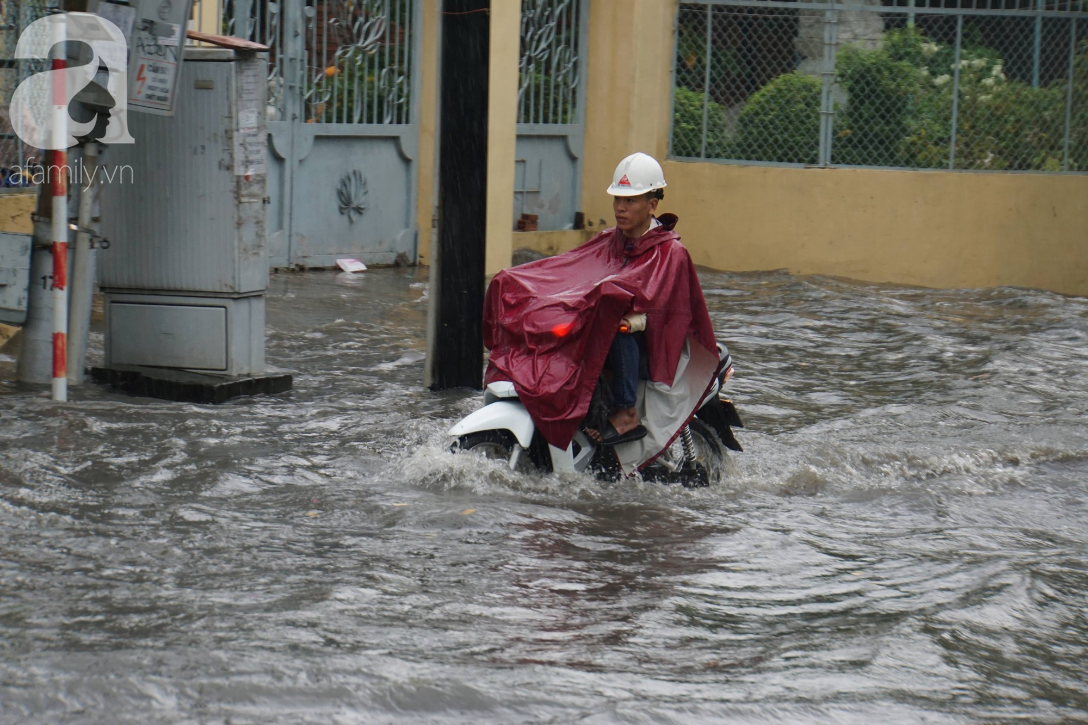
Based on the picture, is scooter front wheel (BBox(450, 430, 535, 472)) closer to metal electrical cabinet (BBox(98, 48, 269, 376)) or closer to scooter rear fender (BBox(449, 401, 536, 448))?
scooter rear fender (BBox(449, 401, 536, 448))

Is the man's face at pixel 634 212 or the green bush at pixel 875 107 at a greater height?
the green bush at pixel 875 107

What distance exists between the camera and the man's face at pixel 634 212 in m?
6.13

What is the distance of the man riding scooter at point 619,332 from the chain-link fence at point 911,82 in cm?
866

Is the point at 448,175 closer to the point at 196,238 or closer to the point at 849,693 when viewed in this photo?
the point at 196,238

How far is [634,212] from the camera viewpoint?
6.16 meters

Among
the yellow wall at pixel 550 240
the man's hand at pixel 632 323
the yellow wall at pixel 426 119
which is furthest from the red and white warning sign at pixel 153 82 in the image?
the yellow wall at pixel 550 240

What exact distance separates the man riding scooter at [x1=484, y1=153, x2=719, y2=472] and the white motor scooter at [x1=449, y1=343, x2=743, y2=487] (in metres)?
0.08

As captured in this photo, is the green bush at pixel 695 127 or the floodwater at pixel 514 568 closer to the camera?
the floodwater at pixel 514 568

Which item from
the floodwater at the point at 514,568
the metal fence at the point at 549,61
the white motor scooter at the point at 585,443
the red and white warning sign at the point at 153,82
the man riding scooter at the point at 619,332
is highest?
the metal fence at the point at 549,61

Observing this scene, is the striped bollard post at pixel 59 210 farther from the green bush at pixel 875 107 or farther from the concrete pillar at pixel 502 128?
the green bush at pixel 875 107

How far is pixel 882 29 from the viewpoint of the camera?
14180 mm

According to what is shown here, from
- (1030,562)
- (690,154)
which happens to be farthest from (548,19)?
(1030,562)

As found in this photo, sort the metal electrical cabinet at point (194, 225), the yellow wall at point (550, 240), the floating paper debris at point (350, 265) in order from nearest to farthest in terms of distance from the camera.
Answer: the metal electrical cabinet at point (194, 225), the floating paper debris at point (350, 265), the yellow wall at point (550, 240)

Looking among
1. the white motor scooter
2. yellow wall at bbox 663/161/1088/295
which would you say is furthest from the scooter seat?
yellow wall at bbox 663/161/1088/295
